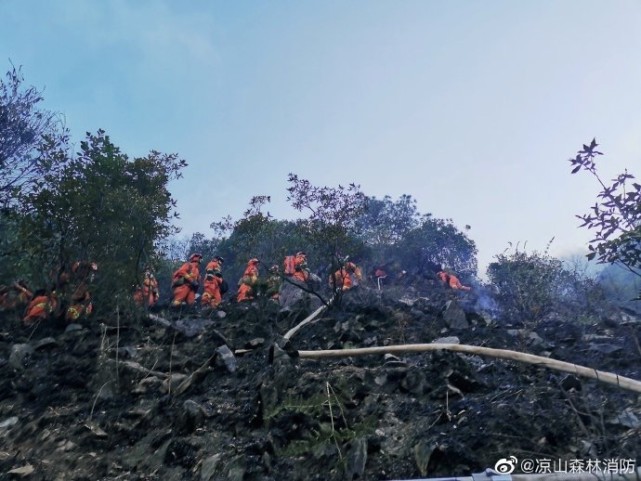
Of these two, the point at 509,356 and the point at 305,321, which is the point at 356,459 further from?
the point at 305,321

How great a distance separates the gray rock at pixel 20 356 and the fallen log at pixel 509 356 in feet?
11.7

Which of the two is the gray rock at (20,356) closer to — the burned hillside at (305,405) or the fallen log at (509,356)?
the burned hillside at (305,405)

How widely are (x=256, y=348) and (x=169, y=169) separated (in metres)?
5.63

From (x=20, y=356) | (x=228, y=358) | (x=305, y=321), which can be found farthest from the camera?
(x=305, y=321)

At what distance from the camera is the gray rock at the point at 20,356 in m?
6.57

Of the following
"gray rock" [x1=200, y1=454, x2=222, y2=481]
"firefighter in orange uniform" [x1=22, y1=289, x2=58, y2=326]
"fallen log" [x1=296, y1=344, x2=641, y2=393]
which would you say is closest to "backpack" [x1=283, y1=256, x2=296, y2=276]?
"firefighter in orange uniform" [x1=22, y1=289, x2=58, y2=326]

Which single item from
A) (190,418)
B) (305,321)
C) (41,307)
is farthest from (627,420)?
(41,307)

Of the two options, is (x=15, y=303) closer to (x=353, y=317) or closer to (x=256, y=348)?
(x=256, y=348)

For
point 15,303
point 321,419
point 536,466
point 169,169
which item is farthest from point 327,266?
point 536,466

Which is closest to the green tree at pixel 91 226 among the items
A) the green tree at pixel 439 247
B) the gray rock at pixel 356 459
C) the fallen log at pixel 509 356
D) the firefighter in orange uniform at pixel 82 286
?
the firefighter in orange uniform at pixel 82 286

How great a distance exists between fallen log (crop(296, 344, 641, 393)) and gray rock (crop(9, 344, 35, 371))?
140 inches

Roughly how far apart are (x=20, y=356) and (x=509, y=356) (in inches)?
228

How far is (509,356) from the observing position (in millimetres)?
4785

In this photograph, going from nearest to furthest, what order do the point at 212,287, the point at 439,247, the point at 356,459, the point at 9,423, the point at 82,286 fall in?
the point at 356,459, the point at 9,423, the point at 82,286, the point at 212,287, the point at 439,247
